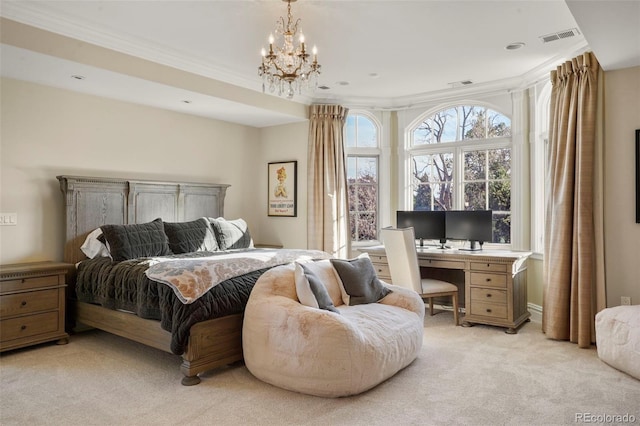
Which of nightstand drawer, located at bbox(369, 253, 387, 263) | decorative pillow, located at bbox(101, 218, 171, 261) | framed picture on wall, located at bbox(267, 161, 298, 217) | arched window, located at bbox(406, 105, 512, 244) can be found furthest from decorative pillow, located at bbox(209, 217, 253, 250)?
arched window, located at bbox(406, 105, 512, 244)

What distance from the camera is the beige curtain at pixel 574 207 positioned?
3.86m

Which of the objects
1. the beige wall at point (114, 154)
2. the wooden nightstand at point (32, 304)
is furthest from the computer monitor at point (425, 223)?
the wooden nightstand at point (32, 304)

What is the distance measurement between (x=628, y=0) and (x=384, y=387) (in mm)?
2683

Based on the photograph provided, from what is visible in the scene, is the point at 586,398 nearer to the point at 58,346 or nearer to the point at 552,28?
the point at 552,28

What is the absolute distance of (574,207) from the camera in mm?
3979

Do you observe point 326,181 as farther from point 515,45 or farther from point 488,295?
point 515,45

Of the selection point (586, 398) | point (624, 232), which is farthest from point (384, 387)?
point (624, 232)

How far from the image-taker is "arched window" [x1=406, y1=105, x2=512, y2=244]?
5199 mm

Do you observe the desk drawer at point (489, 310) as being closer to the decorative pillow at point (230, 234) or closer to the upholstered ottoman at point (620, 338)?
the upholstered ottoman at point (620, 338)

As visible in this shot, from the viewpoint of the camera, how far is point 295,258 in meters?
4.07

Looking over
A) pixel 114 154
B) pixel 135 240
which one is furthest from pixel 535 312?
pixel 114 154

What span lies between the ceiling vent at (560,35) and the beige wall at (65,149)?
373 centimetres

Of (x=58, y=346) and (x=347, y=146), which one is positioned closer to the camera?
(x=58, y=346)

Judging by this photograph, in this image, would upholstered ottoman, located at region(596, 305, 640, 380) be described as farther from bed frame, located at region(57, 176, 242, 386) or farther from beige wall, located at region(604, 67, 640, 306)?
bed frame, located at region(57, 176, 242, 386)
